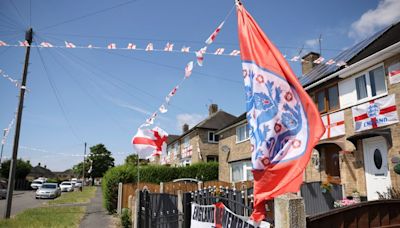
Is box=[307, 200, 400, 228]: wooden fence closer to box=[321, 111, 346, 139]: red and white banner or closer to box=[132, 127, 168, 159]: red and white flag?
box=[132, 127, 168, 159]: red and white flag

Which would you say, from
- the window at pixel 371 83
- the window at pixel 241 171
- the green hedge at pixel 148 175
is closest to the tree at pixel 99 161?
the green hedge at pixel 148 175

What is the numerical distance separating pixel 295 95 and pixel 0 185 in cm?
3284

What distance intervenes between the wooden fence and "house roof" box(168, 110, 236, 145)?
2982 centimetres

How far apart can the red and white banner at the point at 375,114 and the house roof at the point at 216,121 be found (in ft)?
74.3

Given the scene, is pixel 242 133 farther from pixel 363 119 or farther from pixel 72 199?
pixel 72 199

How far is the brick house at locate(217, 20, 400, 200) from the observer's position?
10.3 meters

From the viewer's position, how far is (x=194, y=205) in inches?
230

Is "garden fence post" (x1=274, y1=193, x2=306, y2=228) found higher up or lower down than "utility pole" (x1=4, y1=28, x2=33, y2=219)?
lower down

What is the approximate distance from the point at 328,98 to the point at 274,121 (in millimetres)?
11326

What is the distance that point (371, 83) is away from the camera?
37.7 feet

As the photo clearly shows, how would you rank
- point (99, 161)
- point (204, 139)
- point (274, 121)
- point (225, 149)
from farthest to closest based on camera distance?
1. point (99, 161)
2. point (204, 139)
3. point (225, 149)
4. point (274, 121)

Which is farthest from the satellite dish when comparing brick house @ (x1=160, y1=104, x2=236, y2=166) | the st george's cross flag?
the st george's cross flag

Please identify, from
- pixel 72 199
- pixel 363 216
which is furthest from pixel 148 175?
pixel 363 216

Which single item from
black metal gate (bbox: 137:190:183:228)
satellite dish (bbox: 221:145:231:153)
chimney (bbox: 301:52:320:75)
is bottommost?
black metal gate (bbox: 137:190:183:228)
